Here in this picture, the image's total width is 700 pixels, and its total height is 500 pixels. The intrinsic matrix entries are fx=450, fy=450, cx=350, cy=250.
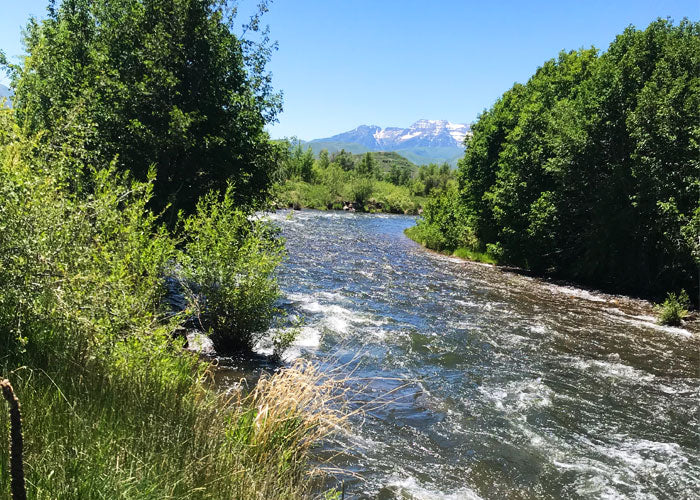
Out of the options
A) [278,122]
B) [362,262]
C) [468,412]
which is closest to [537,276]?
[362,262]

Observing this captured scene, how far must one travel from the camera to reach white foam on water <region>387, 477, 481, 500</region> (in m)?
5.52

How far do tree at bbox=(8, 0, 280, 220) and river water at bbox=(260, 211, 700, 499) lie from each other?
442cm

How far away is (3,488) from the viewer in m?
2.70

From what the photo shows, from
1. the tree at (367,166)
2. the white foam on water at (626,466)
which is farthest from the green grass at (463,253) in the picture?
the tree at (367,166)

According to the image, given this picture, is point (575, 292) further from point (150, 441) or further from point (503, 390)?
point (150, 441)

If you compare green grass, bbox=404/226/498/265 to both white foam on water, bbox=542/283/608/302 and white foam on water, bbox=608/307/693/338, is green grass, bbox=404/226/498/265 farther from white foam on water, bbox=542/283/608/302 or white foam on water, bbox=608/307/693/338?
white foam on water, bbox=608/307/693/338

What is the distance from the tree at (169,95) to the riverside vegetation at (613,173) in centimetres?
1547

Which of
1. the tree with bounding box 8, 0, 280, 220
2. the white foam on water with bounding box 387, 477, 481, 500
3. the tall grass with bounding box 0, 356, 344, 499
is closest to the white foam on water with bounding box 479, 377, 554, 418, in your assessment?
the white foam on water with bounding box 387, 477, 481, 500

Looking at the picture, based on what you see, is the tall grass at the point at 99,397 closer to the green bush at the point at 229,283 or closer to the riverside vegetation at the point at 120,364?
the riverside vegetation at the point at 120,364

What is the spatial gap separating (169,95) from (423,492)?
40.9 feet

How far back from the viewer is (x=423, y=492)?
5.61 metres

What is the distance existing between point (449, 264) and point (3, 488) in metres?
25.5

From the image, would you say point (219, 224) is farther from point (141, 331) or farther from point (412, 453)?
point (412, 453)

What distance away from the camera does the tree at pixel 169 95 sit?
12.6 metres
